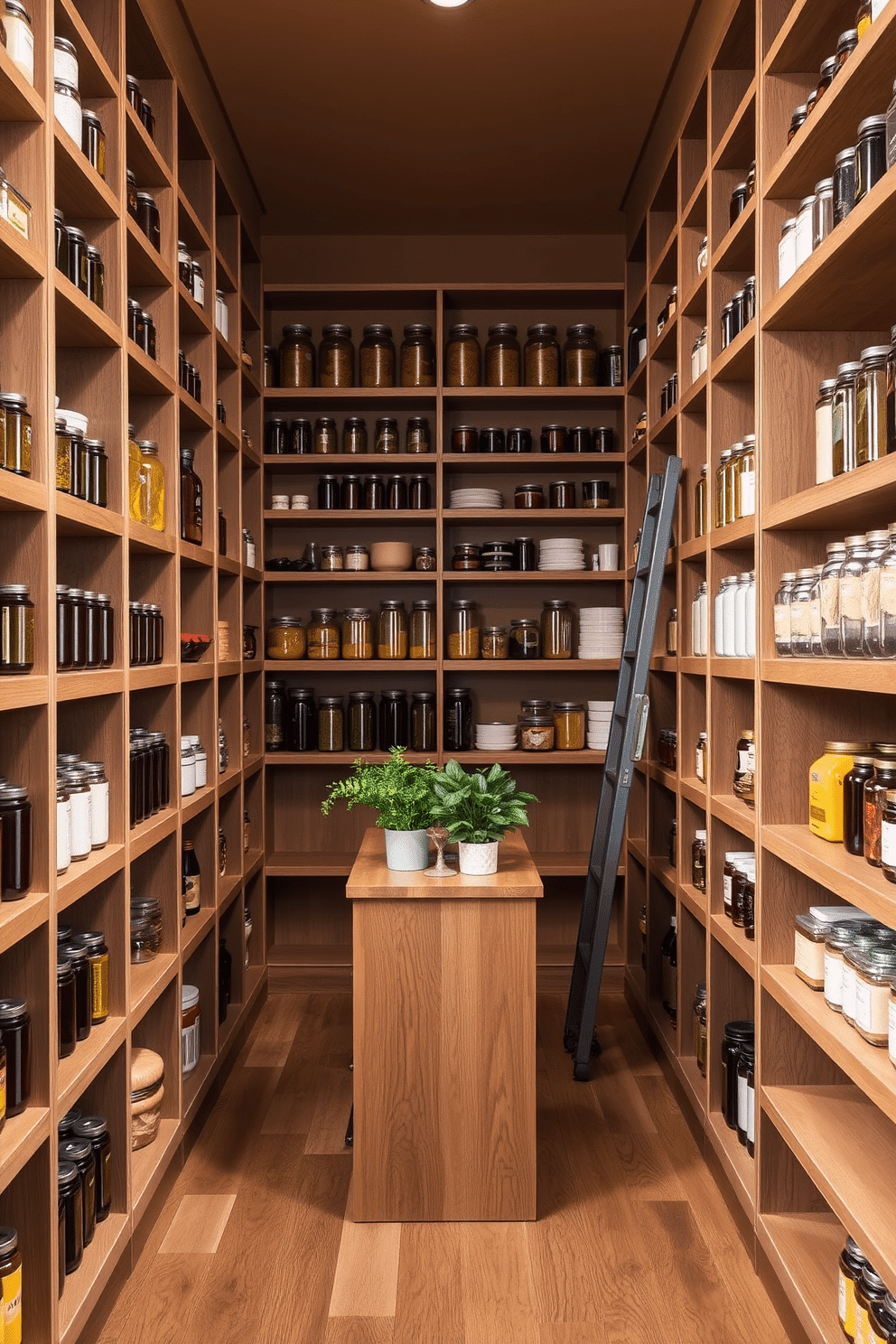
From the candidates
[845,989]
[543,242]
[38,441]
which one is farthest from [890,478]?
[543,242]

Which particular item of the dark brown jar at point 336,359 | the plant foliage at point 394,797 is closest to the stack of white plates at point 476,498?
the dark brown jar at point 336,359

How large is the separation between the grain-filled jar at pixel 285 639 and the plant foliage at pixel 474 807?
71.3 inches

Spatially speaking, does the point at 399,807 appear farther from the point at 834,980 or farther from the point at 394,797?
the point at 834,980

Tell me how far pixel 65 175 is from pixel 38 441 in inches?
23.5

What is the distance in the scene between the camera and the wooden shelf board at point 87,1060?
1904 mm

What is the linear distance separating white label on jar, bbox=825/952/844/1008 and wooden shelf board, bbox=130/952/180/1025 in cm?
144

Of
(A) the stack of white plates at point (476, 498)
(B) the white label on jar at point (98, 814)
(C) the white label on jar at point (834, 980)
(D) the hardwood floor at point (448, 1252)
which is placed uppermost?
(A) the stack of white plates at point (476, 498)

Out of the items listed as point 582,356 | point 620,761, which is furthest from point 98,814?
point 582,356

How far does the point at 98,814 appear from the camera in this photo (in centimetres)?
222

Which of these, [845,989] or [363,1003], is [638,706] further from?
[845,989]

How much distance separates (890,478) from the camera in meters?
1.53

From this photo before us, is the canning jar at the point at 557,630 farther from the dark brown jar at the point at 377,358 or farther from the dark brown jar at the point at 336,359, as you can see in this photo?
the dark brown jar at the point at 336,359

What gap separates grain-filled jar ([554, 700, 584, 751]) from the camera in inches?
169

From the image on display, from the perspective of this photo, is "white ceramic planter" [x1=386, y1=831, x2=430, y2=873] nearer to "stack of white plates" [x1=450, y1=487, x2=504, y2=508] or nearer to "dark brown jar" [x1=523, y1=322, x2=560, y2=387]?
"stack of white plates" [x1=450, y1=487, x2=504, y2=508]
